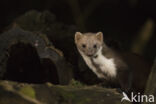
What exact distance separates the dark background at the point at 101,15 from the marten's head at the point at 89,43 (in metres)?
3.71

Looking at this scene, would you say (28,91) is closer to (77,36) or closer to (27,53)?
(27,53)

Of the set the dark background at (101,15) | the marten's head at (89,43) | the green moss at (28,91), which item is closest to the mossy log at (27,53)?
the marten's head at (89,43)

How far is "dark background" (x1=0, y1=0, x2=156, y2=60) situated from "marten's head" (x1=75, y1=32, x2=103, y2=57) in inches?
146

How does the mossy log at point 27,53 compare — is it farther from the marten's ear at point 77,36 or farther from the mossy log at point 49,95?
the mossy log at point 49,95

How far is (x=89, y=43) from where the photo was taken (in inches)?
178

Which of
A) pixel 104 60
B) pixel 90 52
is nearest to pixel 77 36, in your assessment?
pixel 90 52

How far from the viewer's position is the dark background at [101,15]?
332 inches

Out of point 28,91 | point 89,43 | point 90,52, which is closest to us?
point 28,91

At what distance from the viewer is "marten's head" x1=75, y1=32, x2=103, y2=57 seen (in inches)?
176

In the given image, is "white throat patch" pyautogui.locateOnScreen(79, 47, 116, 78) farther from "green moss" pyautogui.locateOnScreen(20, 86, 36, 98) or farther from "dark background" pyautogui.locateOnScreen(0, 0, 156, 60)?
"dark background" pyautogui.locateOnScreen(0, 0, 156, 60)

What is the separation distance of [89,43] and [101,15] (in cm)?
452

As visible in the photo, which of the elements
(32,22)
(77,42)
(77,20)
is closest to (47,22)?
(32,22)

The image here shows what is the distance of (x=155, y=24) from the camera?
332 inches

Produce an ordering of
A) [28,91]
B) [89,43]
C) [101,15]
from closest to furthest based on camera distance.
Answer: [28,91]
[89,43]
[101,15]
